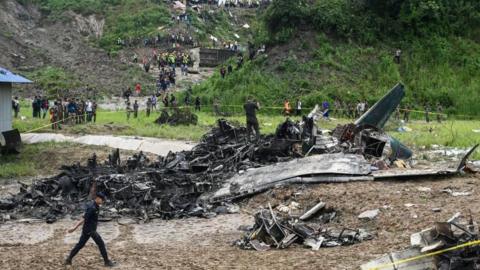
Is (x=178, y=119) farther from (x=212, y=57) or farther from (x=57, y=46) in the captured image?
(x=57, y=46)

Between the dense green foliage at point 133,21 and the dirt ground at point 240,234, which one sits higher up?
the dense green foliage at point 133,21

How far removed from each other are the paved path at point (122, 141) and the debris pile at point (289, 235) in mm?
13029

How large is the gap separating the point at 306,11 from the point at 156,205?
87.6 ft

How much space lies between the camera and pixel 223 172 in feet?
58.5

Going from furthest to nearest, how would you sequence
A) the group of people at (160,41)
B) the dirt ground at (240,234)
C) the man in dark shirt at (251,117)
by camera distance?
the group of people at (160,41) → the man in dark shirt at (251,117) → the dirt ground at (240,234)

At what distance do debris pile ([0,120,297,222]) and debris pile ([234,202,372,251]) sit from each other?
3.06 metres

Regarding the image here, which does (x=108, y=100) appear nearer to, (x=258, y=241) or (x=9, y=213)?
(x=9, y=213)

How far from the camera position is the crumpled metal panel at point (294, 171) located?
50.4 feet

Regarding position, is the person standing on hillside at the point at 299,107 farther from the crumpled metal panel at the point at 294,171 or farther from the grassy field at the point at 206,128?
the crumpled metal panel at the point at 294,171

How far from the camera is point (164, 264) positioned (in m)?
11.0

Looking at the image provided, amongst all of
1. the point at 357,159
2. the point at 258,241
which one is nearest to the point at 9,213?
the point at 258,241

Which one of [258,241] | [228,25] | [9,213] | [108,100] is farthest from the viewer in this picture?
[228,25]

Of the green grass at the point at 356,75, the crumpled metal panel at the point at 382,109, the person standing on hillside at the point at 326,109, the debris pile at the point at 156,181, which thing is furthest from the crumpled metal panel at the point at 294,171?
the green grass at the point at 356,75

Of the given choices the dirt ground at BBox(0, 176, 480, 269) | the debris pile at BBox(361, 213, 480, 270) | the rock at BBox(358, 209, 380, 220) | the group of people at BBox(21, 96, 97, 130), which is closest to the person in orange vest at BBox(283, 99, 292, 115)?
the group of people at BBox(21, 96, 97, 130)
